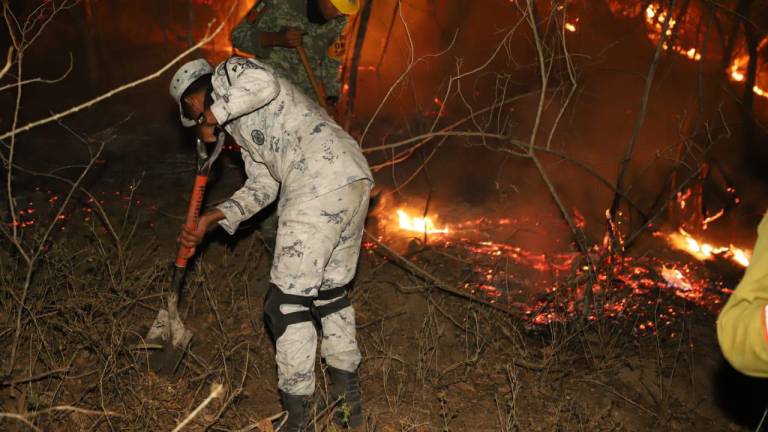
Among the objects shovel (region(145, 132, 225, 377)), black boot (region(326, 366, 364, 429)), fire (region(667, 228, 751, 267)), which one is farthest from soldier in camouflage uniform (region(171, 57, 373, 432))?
fire (region(667, 228, 751, 267))

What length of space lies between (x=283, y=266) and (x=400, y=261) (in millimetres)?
2343

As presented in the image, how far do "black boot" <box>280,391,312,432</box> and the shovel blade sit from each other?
0.90 m

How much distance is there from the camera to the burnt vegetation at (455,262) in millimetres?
3777

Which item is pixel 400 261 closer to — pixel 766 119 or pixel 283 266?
pixel 283 266

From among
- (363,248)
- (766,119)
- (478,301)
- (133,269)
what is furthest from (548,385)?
(766,119)

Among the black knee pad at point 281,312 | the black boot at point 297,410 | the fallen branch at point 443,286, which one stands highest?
the black knee pad at point 281,312

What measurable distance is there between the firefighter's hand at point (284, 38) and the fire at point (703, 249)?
4.46 meters

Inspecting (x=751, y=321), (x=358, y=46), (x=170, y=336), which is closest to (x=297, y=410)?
(x=170, y=336)

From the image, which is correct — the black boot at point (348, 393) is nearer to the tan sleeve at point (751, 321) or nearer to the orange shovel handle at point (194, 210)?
the orange shovel handle at point (194, 210)

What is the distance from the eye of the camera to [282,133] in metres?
3.37

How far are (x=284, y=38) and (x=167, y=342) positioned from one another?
253 centimetres

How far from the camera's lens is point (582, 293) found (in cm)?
494

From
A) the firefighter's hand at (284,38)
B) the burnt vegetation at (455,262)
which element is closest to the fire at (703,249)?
the burnt vegetation at (455,262)

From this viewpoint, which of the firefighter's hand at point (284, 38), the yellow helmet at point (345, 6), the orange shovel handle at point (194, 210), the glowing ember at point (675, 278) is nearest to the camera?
the orange shovel handle at point (194, 210)
